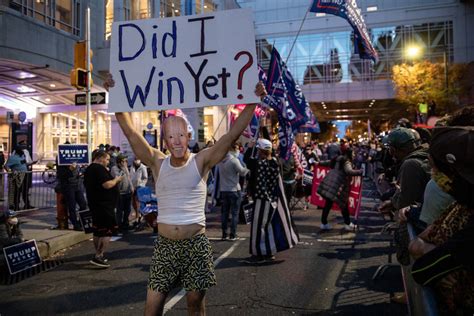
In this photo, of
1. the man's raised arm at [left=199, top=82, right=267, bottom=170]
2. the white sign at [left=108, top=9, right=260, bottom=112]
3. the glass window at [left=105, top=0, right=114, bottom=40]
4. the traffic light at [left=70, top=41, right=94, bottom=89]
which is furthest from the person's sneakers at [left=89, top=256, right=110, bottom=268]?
the glass window at [left=105, top=0, right=114, bottom=40]

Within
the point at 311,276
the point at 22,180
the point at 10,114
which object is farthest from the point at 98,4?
the point at 311,276

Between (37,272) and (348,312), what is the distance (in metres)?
4.54

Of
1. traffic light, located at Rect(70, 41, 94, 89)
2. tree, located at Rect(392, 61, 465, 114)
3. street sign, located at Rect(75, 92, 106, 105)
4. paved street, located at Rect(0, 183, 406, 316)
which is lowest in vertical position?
paved street, located at Rect(0, 183, 406, 316)

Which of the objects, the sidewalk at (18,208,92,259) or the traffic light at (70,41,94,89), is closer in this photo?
the sidewalk at (18,208,92,259)

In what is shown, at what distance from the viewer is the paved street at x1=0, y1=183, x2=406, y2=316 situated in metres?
4.65

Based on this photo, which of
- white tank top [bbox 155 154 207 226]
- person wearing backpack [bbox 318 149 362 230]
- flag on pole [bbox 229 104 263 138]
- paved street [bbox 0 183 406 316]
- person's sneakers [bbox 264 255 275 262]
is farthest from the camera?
flag on pole [bbox 229 104 263 138]

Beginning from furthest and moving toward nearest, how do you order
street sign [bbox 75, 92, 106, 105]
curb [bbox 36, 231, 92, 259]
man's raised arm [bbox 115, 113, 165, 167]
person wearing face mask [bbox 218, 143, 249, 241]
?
1. street sign [bbox 75, 92, 106, 105]
2. person wearing face mask [bbox 218, 143, 249, 241]
3. curb [bbox 36, 231, 92, 259]
4. man's raised arm [bbox 115, 113, 165, 167]

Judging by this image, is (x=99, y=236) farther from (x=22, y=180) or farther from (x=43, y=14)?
(x=43, y=14)

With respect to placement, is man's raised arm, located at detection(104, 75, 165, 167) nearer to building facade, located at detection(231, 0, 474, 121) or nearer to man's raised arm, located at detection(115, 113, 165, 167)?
man's raised arm, located at detection(115, 113, 165, 167)

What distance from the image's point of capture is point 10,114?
16.9m

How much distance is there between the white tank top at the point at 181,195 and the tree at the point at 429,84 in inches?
1298

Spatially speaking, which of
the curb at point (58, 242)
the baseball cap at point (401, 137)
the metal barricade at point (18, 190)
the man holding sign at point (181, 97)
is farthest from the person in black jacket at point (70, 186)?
the baseball cap at point (401, 137)

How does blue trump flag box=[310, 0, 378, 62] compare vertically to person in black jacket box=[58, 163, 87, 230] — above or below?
above

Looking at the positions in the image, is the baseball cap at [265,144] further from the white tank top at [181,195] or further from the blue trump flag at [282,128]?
the white tank top at [181,195]
